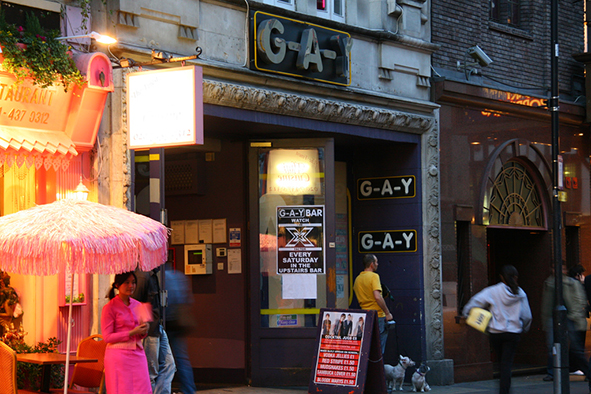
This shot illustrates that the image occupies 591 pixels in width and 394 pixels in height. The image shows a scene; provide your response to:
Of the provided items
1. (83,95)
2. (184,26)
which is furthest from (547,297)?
(83,95)

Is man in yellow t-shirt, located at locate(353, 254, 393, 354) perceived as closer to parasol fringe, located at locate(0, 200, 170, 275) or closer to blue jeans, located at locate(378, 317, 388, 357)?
blue jeans, located at locate(378, 317, 388, 357)

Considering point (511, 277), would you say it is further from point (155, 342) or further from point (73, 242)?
point (73, 242)

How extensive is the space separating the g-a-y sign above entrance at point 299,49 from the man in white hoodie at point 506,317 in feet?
12.9

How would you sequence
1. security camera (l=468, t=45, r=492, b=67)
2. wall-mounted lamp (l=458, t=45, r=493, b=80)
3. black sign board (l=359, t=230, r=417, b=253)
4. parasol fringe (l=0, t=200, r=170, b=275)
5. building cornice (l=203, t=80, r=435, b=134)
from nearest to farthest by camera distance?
parasol fringe (l=0, t=200, r=170, b=275), building cornice (l=203, t=80, r=435, b=134), black sign board (l=359, t=230, r=417, b=253), wall-mounted lamp (l=458, t=45, r=493, b=80), security camera (l=468, t=45, r=492, b=67)

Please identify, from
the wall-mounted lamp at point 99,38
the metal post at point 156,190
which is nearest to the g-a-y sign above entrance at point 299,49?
the metal post at point 156,190

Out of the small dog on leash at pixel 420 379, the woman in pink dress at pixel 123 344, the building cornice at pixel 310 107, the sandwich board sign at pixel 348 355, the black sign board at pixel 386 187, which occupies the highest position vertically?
the building cornice at pixel 310 107

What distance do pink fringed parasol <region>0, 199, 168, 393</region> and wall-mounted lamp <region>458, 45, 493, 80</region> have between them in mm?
8910

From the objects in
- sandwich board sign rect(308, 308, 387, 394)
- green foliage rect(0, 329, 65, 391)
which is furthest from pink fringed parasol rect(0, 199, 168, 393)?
sandwich board sign rect(308, 308, 387, 394)

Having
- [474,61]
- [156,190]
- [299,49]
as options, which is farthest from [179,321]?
[474,61]

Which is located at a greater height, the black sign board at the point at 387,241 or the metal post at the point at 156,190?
the metal post at the point at 156,190

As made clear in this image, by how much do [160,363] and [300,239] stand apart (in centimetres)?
374

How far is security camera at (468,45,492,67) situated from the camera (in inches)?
591

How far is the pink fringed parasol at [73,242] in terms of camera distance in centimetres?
688

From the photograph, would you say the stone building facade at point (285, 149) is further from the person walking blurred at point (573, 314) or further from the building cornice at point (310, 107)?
the person walking blurred at point (573, 314)
